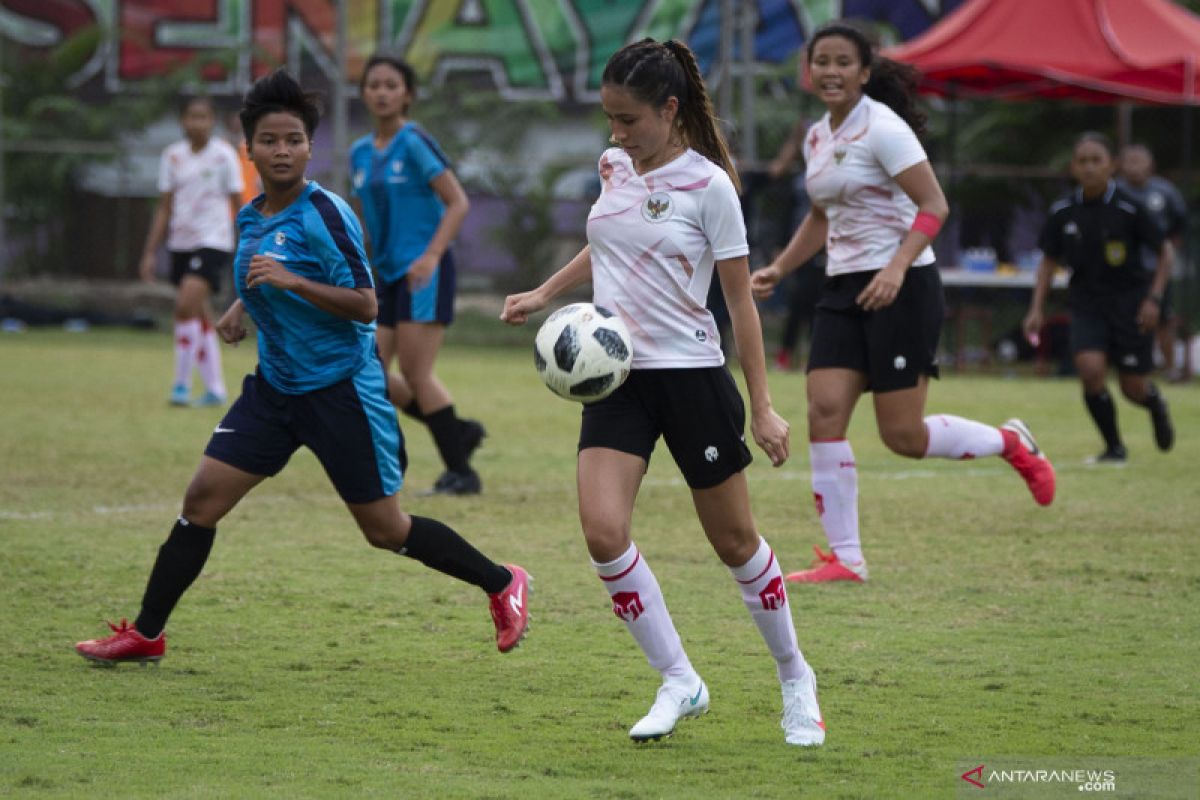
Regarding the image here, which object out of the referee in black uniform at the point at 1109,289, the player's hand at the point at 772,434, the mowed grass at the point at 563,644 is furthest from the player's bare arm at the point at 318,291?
the referee in black uniform at the point at 1109,289

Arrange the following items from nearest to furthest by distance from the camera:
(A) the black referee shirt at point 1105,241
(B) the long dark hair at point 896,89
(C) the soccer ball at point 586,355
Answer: (C) the soccer ball at point 586,355 → (B) the long dark hair at point 896,89 → (A) the black referee shirt at point 1105,241

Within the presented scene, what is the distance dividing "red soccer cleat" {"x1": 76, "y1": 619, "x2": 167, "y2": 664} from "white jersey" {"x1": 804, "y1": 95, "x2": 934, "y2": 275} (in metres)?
3.35

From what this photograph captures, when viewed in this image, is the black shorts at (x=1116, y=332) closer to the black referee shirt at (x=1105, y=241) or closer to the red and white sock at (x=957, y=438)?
the black referee shirt at (x=1105, y=241)

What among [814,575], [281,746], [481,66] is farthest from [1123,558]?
[481,66]

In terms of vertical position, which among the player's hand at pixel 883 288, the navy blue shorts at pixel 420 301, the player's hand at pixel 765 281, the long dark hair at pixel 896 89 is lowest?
the navy blue shorts at pixel 420 301

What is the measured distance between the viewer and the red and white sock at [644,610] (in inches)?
199

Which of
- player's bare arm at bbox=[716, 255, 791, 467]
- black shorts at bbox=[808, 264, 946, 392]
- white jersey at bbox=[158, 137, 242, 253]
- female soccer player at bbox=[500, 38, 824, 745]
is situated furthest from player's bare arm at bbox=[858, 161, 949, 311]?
white jersey at bbox=[158, 137, 242, 253]

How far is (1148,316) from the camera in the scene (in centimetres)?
1173

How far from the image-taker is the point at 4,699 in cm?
537

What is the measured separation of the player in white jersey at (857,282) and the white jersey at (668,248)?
2.45m

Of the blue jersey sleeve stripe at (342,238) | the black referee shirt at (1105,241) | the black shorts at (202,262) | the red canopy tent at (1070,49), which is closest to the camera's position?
the blue jersey sleeve stripe at (342,238)

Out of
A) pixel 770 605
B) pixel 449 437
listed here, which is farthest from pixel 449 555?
pixel 449 437

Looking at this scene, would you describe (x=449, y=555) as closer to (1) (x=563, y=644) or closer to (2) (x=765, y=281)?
(1) (x=563, y=644)

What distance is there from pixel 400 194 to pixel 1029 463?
3562 mm
